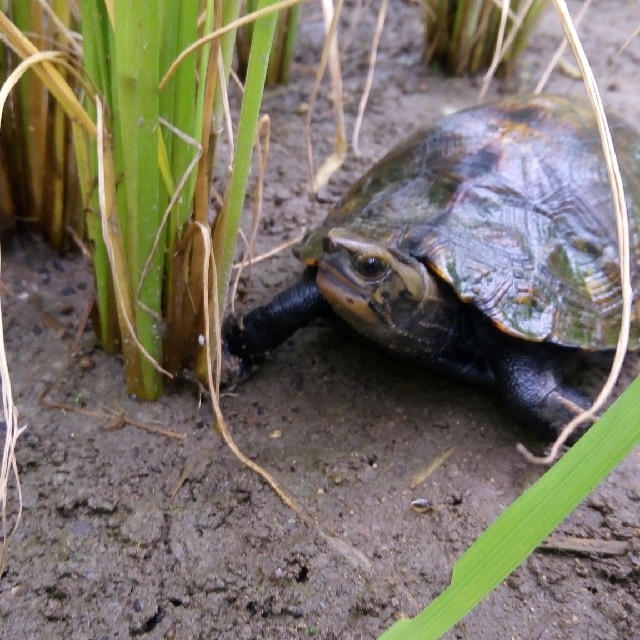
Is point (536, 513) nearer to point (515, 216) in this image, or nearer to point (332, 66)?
point (332, 66)

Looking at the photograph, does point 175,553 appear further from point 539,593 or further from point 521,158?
point 521,158

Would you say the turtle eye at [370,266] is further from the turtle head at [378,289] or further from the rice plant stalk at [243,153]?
the rice plant stalk at [243,153]

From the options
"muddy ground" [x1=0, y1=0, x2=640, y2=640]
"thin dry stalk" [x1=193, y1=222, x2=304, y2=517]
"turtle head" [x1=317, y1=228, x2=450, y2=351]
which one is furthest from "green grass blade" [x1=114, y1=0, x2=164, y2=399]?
"turtle head" [x1=317, y1=228, x2=450, y2=351]

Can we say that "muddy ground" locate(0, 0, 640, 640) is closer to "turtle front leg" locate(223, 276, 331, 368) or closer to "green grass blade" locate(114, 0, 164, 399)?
"turtle front leg" locate(223, 276, 331, 368)

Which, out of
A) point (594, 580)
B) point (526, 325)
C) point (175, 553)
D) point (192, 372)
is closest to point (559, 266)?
point (526, 325)

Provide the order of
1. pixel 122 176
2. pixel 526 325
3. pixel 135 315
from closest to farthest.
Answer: pixel 122 176
pixel 135 315
pixel 526 325
